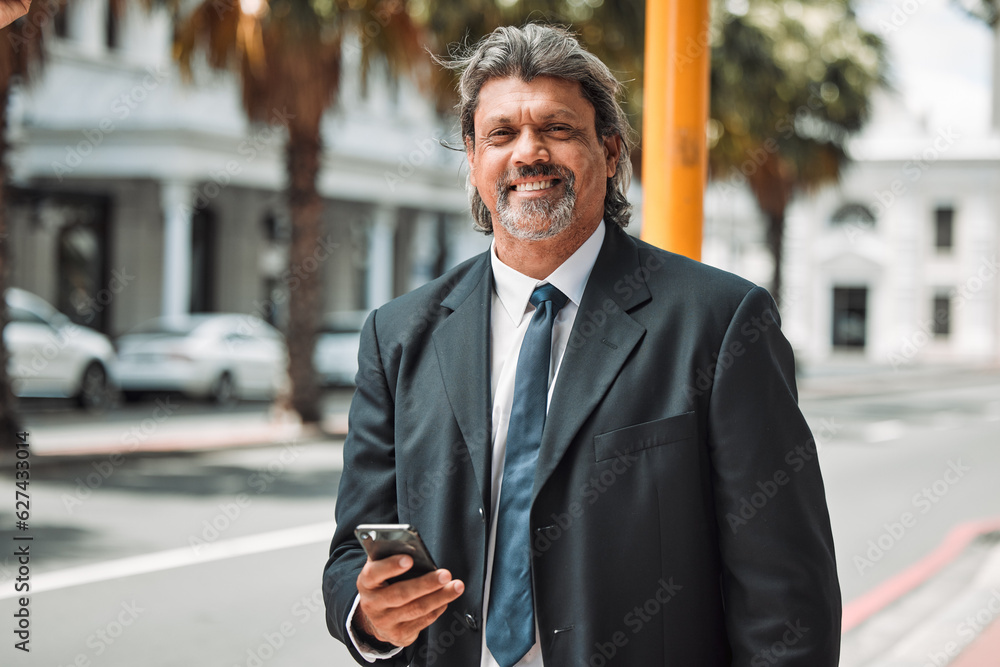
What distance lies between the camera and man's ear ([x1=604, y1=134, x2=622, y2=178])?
6.85ft

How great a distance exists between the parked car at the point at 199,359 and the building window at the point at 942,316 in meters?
36.0

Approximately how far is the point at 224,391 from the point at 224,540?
10845 mm

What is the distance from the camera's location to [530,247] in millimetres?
1965

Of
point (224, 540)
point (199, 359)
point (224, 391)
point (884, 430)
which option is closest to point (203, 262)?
point (224, 391)

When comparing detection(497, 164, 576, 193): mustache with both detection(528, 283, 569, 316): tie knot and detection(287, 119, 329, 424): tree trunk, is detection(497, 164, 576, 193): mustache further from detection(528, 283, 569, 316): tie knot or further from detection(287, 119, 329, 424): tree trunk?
detection(287, 119, 329, 424): tree trunk

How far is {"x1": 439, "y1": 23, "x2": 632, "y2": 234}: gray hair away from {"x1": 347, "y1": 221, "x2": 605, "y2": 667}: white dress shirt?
154 millimetres

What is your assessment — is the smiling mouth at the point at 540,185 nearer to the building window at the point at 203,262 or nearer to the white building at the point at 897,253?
the building window at the point at 203,262

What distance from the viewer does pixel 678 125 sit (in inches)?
124

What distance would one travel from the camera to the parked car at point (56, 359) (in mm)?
14531

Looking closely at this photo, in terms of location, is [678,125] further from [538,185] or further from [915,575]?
[915,575]

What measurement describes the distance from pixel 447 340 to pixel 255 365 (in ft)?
56.2

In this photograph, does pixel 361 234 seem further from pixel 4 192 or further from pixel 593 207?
pixel 593 207

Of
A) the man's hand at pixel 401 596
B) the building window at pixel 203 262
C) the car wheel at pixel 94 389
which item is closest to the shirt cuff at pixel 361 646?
the man's hand at pixel 401 596

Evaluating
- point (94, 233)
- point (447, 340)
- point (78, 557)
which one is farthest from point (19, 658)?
point (94, 233)
